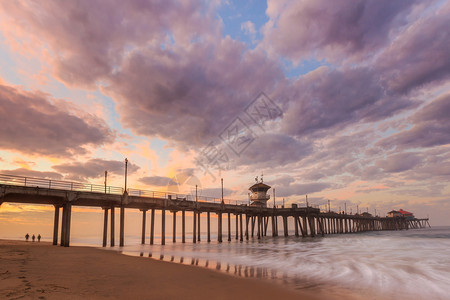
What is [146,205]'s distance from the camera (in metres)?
38.4

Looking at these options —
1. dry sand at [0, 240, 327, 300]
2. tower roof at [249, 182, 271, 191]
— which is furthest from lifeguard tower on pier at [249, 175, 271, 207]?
dry sand at [0, 240, 327, 300]

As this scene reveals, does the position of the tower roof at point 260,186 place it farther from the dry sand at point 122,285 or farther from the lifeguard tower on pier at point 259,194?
the dry sand at point 122,285

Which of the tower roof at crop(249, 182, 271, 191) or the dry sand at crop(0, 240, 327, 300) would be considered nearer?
the dry sand at crop(0, 240, 327, 300)

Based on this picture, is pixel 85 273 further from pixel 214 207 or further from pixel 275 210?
pixel 275 210

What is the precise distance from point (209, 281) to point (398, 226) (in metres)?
175

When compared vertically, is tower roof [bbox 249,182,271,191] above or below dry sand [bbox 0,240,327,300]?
above

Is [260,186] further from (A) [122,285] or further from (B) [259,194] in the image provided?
(A) [122,285]

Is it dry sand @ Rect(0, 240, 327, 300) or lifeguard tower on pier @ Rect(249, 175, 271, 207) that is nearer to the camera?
dry sand @ Rect(0, 240, 327, 300)

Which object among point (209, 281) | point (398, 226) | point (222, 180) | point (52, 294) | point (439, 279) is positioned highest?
point (222, 180)

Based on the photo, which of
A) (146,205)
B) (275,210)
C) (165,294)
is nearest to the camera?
(165,294)

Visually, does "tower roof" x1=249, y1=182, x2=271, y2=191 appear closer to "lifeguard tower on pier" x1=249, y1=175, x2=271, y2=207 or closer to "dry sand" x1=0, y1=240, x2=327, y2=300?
"lifeguard tower on pier" x1=249, y1=175, x2=271, y2=207

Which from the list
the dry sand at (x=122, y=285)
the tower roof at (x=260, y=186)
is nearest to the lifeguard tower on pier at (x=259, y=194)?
the tower roof at (x=260, y=186)

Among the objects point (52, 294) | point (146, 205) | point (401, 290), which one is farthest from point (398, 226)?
point (52, 294)

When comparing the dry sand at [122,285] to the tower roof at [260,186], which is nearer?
the dry sand at [122,285]
